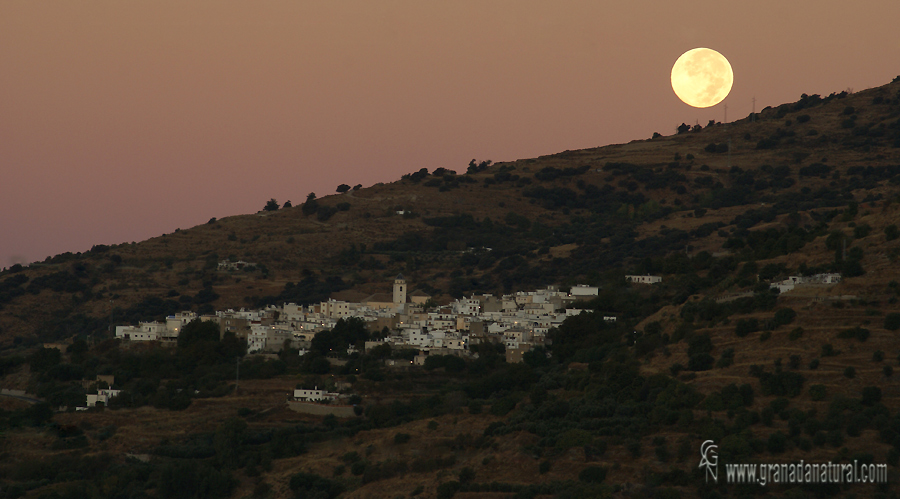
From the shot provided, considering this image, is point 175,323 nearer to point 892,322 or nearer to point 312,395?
point 312,395

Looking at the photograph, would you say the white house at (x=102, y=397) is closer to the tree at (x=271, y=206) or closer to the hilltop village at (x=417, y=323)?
the hilltop village at (x=417, y=323)

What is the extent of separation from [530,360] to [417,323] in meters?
8.29

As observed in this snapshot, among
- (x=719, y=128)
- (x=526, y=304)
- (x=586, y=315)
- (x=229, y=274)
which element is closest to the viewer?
(x=586, y=315)

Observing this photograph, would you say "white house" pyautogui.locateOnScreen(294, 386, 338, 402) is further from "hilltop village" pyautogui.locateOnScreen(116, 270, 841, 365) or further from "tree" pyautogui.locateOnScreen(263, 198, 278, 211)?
"tree" pyautogui.locateOnScreen(263, 198, 278, 211)

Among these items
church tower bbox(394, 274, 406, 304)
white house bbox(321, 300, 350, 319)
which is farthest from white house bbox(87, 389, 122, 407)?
church tower bbox(394, 274, 406, 304)

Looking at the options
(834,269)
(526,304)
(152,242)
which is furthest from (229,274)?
(834,269)

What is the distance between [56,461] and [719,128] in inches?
2989

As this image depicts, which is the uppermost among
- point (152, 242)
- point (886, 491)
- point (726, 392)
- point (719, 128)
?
point (719, 128)

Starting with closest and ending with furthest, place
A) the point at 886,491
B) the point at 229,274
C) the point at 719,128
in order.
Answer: the point at 886,491
the point at 229,274
the point at 719,128

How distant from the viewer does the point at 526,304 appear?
2515 inches

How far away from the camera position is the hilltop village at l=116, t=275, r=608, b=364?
184 feet

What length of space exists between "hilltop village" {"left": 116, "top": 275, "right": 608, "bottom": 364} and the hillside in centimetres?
170

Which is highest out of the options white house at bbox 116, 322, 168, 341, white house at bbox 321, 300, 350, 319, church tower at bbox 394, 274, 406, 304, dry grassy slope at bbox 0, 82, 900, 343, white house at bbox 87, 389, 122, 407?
dry grassy slope at bbox 0, 82, 900, 343

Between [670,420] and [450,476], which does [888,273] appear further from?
[450,476]
